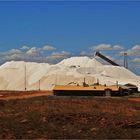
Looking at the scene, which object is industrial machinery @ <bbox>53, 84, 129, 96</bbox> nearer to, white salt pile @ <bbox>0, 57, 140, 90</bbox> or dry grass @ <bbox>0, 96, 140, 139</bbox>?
white salt pile @ <bbox>0, 57, 140, 90</bbox>

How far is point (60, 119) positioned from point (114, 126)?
11.0ft

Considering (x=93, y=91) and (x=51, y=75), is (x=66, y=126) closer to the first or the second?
(x=93, y=91)

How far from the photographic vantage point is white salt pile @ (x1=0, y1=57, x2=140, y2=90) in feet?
284

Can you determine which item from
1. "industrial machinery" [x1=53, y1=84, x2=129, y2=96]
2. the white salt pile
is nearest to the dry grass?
"industrial machinery" [x1=53, y1=84, x2=129, y2=96]

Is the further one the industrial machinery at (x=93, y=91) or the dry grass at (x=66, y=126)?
the industrial machinery at (x=93, y=91)

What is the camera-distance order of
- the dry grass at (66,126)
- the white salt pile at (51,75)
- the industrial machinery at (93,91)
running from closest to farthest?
the dry grass at (66,126), the industrial machinery at (93,91), the white salt pile at (51,75)

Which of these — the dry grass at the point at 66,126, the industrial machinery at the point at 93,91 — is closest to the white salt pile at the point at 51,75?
the industrial machinery at the point at 93,91

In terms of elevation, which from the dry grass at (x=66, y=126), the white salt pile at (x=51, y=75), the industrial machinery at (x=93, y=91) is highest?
the white salt pile at (x=51, y=75)

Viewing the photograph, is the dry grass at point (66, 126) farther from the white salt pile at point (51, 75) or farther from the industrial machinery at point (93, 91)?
the white salt pile at point (51, 75)

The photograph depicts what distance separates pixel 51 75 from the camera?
90.6 meters

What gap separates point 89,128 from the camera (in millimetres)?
23094

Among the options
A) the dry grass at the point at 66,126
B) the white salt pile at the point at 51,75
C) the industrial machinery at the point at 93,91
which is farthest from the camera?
the white salt pile at the point at 51,75

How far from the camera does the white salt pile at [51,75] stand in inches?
3413

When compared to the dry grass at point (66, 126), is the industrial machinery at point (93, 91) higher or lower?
higher
